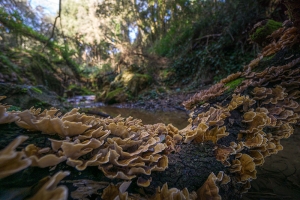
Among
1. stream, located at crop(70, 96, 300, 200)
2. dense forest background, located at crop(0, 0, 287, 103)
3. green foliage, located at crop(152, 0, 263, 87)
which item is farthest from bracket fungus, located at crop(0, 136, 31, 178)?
green foliage, located at crop(152, 0, 263, 87)

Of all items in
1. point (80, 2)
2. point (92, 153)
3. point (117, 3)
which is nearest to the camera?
point (92, 153)

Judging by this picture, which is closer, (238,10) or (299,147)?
(299,147)

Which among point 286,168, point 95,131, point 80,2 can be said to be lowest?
point 286,168

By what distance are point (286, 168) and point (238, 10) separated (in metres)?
9.02

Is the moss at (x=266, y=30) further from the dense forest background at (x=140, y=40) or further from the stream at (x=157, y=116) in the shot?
the dense forest background at (x=140, y=40)

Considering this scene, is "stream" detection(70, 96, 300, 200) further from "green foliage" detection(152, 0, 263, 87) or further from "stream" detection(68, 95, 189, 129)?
"green foliage" detection(152, 0, 263, 87)

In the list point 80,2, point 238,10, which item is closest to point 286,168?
point 238,10

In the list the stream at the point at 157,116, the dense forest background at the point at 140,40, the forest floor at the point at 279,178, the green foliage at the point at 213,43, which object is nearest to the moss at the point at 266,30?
the forest floor at the point at 279,178

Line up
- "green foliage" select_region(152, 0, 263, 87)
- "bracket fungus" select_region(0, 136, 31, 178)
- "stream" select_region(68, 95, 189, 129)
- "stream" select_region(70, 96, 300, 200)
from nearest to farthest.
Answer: "bracket fungus" select_region(0, 136, 31, 178) < "stream" select_region(70, 96, 300, 200) < "stream" select_region(68, 95, 189, 129) < "green foliage" select_region(152, 0, 263, 87)

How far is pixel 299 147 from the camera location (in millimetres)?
3844

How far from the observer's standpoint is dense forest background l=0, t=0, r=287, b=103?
9250mm

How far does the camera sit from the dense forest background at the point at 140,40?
925 cm

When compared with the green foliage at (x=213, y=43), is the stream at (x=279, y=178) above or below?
below

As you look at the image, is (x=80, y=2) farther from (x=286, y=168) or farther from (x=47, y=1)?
(x=286, y=168)
